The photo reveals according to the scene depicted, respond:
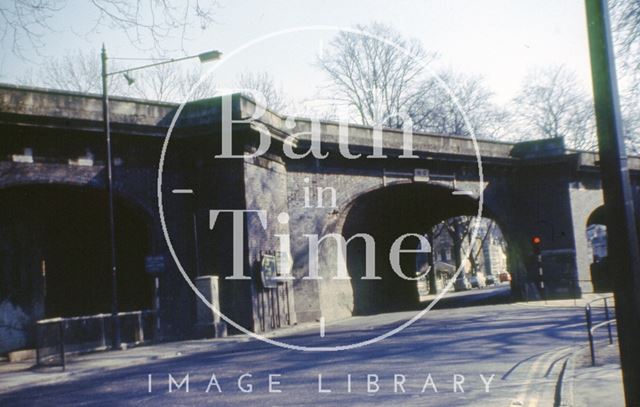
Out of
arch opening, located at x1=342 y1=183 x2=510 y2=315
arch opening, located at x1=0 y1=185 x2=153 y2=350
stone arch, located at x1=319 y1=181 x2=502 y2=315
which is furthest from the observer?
arch opening, located at x1=342 y1=183 x2=510 y2=315

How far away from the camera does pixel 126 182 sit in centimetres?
1683

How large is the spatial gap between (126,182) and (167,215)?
5.30ft

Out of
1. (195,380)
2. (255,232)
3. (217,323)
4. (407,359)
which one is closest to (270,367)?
(195,380)

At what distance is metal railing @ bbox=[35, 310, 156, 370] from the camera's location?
12.3 m

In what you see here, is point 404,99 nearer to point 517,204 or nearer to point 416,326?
point 517,204

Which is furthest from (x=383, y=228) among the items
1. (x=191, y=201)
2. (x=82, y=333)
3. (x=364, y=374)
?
(x=364, y=374)

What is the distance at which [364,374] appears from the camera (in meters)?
8.61

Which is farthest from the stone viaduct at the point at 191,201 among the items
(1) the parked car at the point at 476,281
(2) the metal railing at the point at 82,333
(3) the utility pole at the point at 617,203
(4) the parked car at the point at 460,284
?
(1) the parked car at the point at 476,281

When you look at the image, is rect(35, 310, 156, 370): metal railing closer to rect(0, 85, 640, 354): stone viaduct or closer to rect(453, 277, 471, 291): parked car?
rect(0, 85, 640, 354): stone viaduct

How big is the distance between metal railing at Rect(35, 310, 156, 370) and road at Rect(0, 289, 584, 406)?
235cm

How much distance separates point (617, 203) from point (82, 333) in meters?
13.6

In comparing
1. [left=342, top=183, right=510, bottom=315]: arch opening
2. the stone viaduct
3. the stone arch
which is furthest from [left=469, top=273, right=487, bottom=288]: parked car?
the stone viaduct

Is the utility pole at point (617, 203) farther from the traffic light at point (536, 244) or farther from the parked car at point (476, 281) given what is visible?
the parked car at point (476, 281)

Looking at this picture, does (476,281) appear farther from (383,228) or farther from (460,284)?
(383,228)
